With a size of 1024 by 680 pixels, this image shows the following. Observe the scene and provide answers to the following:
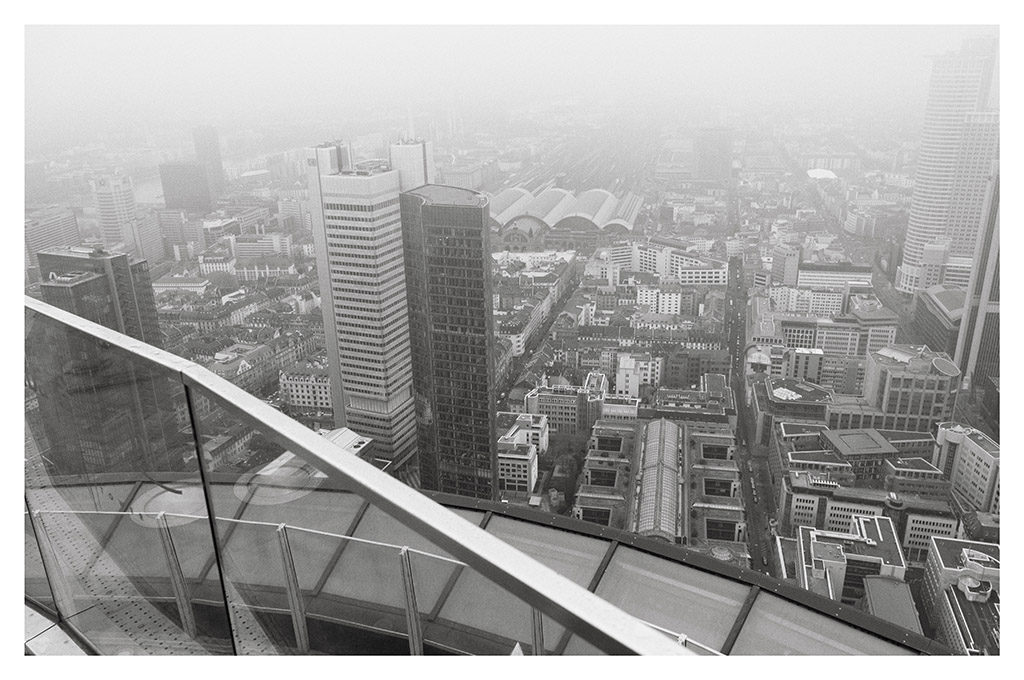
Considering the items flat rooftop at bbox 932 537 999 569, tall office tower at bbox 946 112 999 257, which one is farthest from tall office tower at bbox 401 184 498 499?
tall office tower at bbox 946 112 999 257

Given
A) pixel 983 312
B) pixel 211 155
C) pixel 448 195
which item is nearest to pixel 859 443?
pixel 983 312

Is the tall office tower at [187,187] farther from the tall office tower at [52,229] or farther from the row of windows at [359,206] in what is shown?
the row of windows at [359,206]

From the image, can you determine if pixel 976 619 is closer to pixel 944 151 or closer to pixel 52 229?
pixel 52 229

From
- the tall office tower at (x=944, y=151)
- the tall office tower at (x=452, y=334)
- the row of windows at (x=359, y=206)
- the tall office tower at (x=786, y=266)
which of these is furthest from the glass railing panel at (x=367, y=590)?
the tall office tower at (x=944, y=151)

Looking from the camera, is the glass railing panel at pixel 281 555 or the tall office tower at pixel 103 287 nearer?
the glass railing panel at pixel 281 555

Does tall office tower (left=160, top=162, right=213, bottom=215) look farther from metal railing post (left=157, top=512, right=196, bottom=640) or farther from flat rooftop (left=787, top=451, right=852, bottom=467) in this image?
metal railing post (left=157, top=512, right=196, bottom=640)

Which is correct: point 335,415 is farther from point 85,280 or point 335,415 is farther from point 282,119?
point 282,119
